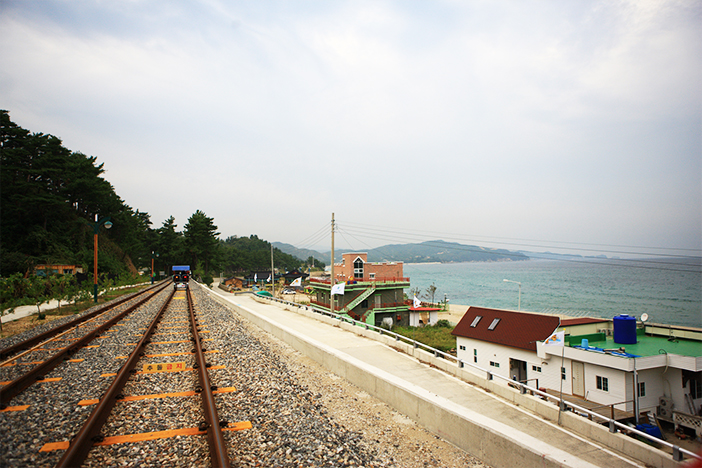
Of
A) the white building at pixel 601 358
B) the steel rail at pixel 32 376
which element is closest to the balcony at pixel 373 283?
the white building at pixel 601 358

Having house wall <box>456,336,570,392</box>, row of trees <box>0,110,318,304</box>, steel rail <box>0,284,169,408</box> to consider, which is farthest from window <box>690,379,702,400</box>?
row of trees <box>0,110,318,304</box>

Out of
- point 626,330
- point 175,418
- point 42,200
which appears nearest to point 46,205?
point 42,200

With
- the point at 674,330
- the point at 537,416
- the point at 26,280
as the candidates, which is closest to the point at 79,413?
the point at 537,416

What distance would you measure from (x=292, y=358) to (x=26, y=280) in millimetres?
17564

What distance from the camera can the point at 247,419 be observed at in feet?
17.3

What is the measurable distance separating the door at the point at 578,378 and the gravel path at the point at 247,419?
11117 mm

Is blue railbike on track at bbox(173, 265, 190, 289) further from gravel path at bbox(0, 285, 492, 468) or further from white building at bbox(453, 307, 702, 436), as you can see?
gravel path at bbox(0, 285, 492, 468)

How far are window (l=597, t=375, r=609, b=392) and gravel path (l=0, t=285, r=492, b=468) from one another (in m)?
11.0

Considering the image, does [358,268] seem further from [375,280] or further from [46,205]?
[46,205]

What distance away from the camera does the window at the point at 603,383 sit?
1307 cm

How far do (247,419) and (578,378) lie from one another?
1401 centimetres

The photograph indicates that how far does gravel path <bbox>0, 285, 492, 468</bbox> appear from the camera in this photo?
4223mm

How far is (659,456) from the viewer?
14.2ft

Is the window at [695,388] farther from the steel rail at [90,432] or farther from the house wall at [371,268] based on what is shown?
the house wall at [371,268]
